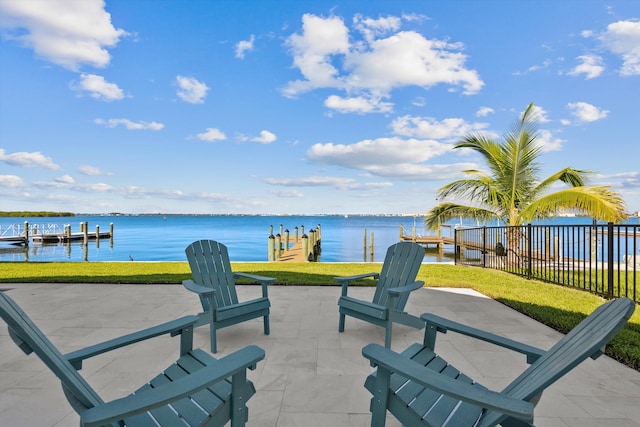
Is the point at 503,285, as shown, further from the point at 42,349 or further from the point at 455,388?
the point at 42,349

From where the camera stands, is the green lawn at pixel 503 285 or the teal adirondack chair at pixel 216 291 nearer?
the teal adirondack chair at pixel 216 291

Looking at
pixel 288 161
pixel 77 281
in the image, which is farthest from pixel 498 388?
pixel 288 161

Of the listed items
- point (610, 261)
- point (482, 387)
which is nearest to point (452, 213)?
point (610, 261)

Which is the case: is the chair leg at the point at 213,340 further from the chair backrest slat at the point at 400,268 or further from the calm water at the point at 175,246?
the calm water at the point at 175,246

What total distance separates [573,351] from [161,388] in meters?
1.50

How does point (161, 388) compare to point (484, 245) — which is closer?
point (161, 388)

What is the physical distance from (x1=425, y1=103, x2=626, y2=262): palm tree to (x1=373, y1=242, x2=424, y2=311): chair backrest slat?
6.43 m

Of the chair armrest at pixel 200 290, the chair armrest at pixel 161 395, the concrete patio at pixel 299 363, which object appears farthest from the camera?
the chair armrest at pixel 200 290

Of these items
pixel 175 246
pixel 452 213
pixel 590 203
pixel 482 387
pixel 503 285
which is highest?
pixel 590 203

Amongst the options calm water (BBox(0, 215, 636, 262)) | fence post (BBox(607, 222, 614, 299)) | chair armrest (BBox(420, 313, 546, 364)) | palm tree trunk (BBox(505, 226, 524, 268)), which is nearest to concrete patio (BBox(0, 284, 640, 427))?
chair armrest (BBox(420, 313, 546, 364))

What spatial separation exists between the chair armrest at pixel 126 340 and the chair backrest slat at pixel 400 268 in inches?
84.8

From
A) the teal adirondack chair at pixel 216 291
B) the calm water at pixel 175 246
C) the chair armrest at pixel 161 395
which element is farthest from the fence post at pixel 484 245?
the calm water at pixel 175 246

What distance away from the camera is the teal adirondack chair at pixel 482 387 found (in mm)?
1038

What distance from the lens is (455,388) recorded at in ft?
3.61
